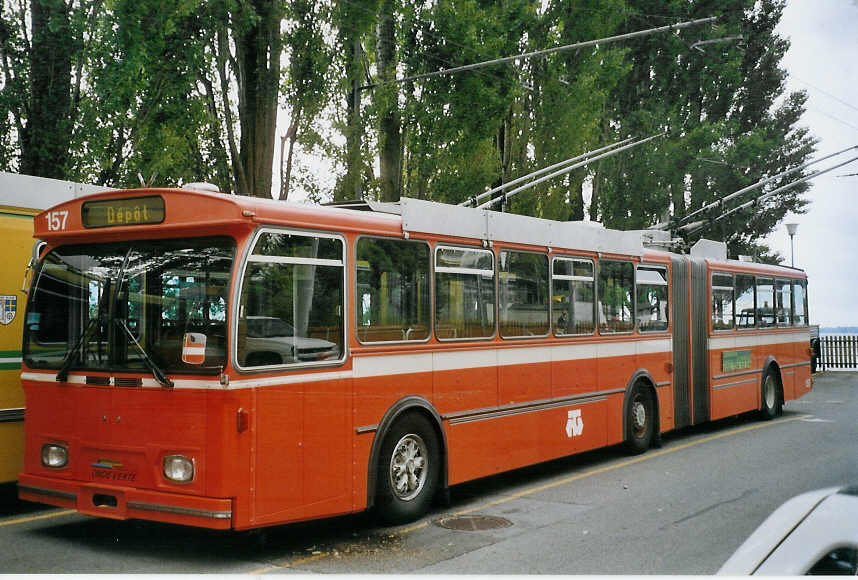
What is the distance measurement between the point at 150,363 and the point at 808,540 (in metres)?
4.80

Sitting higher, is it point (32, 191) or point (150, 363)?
point (32, 191)

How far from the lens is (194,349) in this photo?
6191mm

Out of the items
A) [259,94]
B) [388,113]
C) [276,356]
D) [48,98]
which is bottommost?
[276,356]

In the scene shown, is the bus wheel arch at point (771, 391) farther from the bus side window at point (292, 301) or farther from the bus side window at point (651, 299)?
the bus side window at point (292, 301)

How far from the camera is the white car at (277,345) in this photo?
628 cm

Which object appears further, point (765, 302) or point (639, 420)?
point (765, 302)

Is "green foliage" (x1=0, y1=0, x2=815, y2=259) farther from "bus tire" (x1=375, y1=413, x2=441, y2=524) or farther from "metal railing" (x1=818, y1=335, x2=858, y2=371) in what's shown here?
"metal railing" (x1=818, y1=335, x2=858, y2=371)

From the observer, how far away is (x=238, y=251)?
6250mm

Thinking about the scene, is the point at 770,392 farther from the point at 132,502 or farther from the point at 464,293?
the point at 132,502

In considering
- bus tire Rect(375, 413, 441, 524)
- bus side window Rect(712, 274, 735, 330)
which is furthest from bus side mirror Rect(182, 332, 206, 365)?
bus side window Rect(712, 274, 735, 330)

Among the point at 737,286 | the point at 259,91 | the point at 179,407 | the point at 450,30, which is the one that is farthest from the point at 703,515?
the point at 450,30

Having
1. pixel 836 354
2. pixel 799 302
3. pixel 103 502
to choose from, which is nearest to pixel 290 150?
pixel 103 502

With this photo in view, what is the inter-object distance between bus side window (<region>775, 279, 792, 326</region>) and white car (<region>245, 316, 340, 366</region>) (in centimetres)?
1110

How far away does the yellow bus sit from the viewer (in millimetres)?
7770
